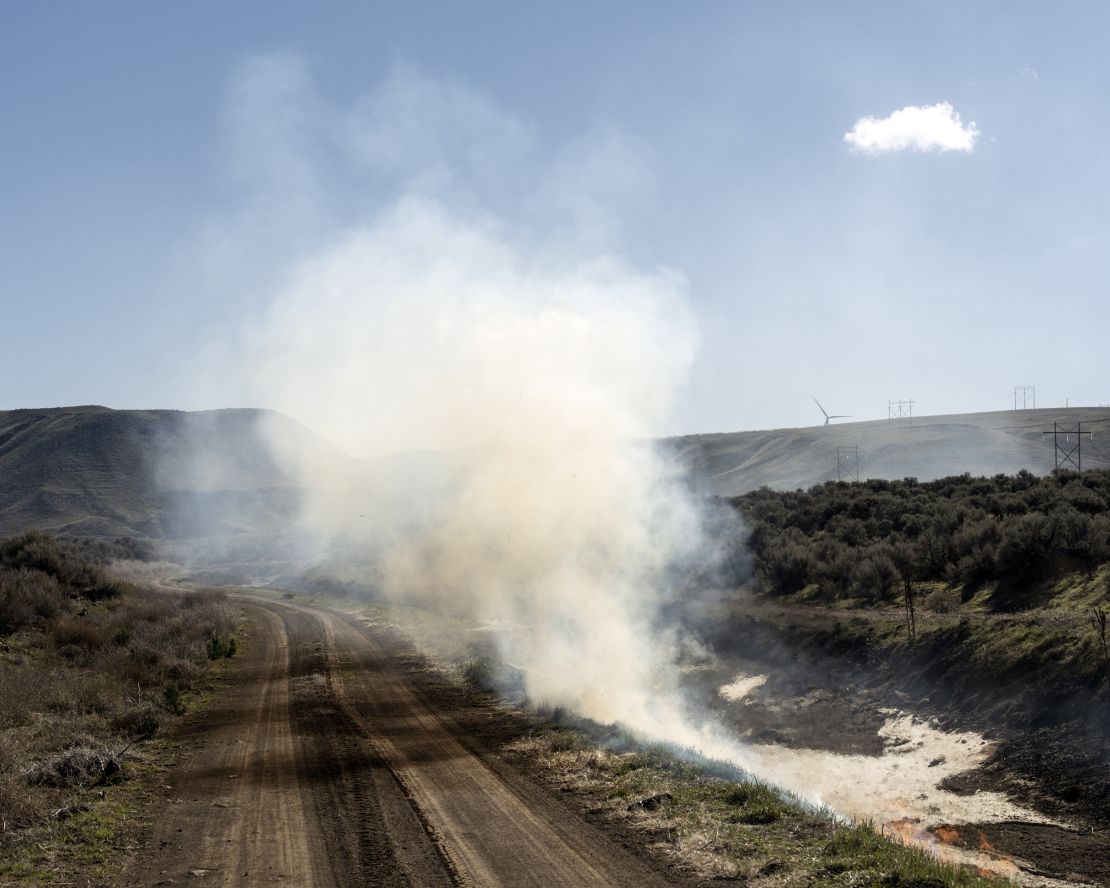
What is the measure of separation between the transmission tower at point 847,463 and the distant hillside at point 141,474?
83.6m

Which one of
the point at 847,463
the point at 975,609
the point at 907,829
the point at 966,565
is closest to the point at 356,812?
the point at 907,829

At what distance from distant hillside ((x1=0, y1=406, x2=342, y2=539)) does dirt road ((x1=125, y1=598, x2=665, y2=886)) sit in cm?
10791

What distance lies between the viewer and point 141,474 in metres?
143

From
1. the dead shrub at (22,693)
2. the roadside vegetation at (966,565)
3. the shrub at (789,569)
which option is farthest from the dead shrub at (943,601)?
the dead shrub at (22,693)

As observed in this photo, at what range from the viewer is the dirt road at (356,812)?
32.5 ft

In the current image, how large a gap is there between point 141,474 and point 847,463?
376 feet

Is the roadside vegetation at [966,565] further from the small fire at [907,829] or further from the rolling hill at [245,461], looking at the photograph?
the rolling hill at [245,461]

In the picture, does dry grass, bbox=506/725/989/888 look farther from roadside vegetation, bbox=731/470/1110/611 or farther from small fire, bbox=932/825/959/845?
roadside vegetation, bbox=731/470/1110/611

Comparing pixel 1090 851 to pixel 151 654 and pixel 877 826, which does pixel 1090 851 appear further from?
pixel 151 654

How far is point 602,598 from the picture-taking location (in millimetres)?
33938

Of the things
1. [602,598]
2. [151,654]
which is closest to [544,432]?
[602,598]

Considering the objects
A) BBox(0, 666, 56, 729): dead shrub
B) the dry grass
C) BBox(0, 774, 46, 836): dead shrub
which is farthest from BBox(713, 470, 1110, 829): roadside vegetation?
BBox(0, 666, 56, 729): dead shrub

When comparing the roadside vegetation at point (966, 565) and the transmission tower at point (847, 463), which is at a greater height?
the transmission tower at point (847, 463)

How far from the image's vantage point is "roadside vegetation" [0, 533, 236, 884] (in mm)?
11359
